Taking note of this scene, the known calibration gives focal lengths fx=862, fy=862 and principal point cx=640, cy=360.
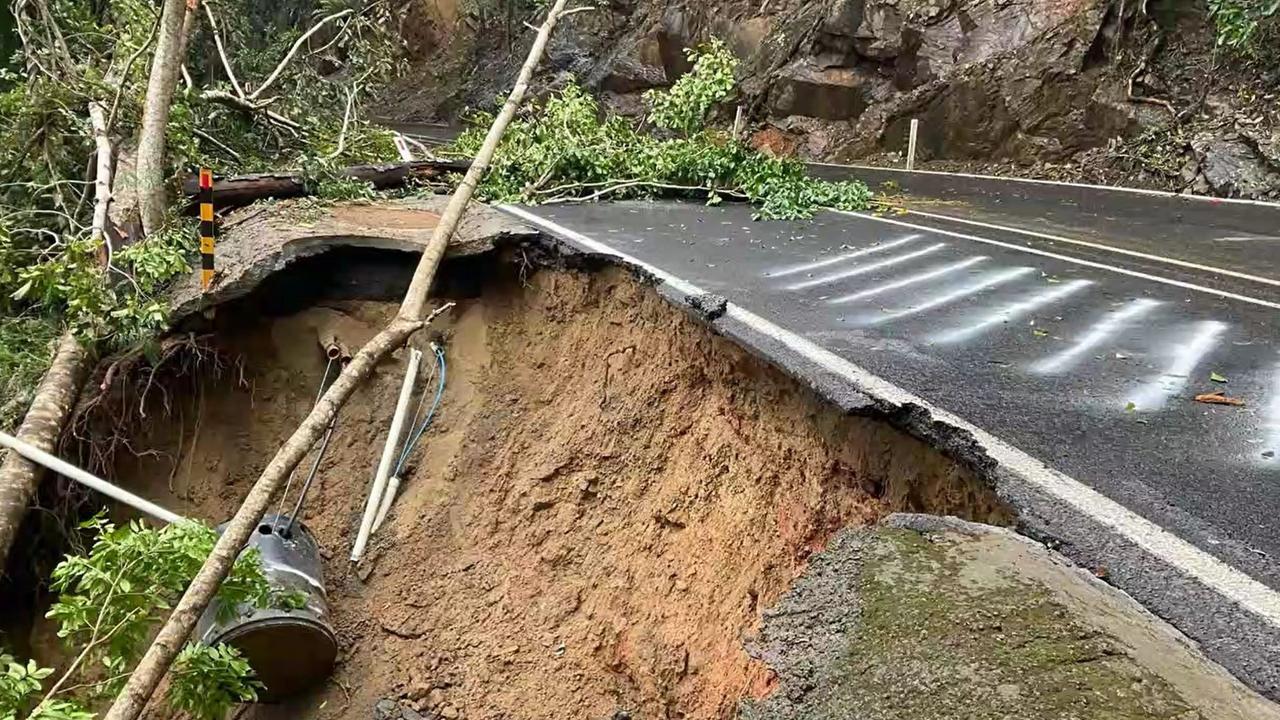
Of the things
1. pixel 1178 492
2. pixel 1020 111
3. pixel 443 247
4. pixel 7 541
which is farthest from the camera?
pixel 1020 111

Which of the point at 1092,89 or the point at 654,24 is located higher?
the point at 654,24

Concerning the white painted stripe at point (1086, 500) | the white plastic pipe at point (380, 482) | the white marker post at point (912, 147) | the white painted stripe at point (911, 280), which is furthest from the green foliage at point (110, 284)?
the white marker post at point (912, 147)

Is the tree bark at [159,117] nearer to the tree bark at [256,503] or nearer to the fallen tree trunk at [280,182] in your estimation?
the fallen tree trunk at [280,182]

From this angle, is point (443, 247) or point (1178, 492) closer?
point (1178, 492)

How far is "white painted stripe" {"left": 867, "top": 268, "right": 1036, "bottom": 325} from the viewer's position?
5.32 m

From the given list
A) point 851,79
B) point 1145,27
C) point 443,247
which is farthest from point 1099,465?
point 851,79

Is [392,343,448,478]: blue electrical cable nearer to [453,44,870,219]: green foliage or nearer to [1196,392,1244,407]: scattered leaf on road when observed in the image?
[453,44,870,219]: green foliage

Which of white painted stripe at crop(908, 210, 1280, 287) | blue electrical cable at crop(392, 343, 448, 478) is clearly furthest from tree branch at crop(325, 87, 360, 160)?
white painted stripe at crop(908, 210, 1280, 287)

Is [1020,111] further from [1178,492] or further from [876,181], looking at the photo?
[1178,492]

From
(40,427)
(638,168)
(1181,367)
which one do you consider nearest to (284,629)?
(40,427)

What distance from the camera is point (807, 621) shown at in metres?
2.04

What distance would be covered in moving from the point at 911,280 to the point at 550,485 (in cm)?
305

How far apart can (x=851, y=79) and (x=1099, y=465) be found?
681 inches

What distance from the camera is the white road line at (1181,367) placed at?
13.1ft
